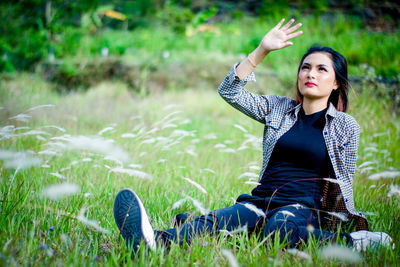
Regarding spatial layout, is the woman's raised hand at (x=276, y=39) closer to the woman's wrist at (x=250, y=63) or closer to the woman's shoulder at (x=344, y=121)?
the woman's wrist at (x=250, y=63)

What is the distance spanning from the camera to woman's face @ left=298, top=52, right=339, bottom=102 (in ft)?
6.19

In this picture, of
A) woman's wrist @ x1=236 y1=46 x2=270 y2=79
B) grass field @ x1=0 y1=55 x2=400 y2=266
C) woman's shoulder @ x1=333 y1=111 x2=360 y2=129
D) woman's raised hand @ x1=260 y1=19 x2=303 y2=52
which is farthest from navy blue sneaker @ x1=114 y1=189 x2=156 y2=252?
woman's shoulder @ x1=333 y1=111 x2=360 y2=129

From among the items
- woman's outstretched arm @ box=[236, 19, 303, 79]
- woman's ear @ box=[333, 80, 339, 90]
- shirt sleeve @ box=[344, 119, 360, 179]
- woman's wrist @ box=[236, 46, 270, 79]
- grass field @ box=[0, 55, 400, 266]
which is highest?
woman's outstretched arm @ box=[236, 19, 303, 79]

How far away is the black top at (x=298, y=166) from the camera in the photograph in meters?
1.80

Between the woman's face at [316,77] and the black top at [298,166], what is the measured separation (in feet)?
0.46

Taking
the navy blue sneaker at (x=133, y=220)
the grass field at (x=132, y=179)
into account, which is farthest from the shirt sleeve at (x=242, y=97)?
the navy blue sneaker at (x=133, y=220)

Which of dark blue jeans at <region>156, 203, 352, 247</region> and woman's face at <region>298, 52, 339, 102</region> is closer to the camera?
dark blue jeans at <region>156, 203, 352, 247</region>

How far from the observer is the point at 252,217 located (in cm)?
175

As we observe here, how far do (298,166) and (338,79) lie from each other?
0.59 meters

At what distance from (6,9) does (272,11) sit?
19.2 feet

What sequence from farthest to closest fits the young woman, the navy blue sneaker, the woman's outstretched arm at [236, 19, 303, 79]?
the woman's outstretched arm at [236, 19, 303, 79]
the young woman
the navy blue sneaker

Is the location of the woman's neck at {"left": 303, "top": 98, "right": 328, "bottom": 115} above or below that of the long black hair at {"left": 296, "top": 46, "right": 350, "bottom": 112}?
below

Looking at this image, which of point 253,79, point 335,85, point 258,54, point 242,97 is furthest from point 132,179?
point 335,85

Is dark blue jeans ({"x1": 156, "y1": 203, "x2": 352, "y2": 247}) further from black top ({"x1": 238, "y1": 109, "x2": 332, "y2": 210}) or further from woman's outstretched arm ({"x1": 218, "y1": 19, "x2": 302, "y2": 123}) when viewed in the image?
woman's outstretched arm ({"x1": 218, "y1": 19, "x2": 302, "y2": 123})
